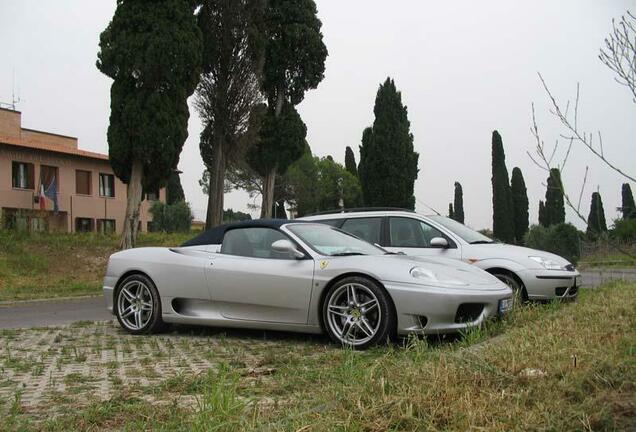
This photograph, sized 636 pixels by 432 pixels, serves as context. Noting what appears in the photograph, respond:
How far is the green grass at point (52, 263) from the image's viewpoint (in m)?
16.6

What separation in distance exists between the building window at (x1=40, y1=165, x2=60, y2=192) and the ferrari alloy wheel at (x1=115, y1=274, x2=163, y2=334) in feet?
104

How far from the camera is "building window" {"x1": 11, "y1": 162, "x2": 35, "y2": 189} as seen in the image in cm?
3538

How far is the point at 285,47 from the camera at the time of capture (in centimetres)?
2670

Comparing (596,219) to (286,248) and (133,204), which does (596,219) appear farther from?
(133,204)

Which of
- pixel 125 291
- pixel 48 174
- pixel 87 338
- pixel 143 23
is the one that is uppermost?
pixel 143 23

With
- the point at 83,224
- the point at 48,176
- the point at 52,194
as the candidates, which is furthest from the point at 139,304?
the point at 83,224

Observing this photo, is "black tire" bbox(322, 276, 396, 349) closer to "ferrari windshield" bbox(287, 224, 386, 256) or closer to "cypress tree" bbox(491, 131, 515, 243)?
"ferrari windshield" bbox(287, 224, 386, 256)

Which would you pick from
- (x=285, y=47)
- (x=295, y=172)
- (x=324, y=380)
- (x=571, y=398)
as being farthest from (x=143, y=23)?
(x=295, y=172)

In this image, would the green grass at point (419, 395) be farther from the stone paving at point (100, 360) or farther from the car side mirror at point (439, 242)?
the car side mirror at point (439, 242)

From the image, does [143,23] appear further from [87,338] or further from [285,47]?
[87,338]

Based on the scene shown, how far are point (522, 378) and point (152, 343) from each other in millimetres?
4165

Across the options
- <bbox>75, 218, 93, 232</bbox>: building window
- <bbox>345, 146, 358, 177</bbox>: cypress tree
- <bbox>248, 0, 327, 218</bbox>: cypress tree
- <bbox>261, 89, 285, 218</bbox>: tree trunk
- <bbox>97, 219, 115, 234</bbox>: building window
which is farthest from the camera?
<bbox>345, 146, 358, 177</bbox>: cypress tree

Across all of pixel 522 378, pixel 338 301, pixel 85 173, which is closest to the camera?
pixel 522 378

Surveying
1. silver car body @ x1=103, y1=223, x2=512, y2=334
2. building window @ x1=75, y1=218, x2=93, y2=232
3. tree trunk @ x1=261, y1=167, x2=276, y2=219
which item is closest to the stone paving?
silver car body @ x1=103, y1=223, x2=512, y2=334
